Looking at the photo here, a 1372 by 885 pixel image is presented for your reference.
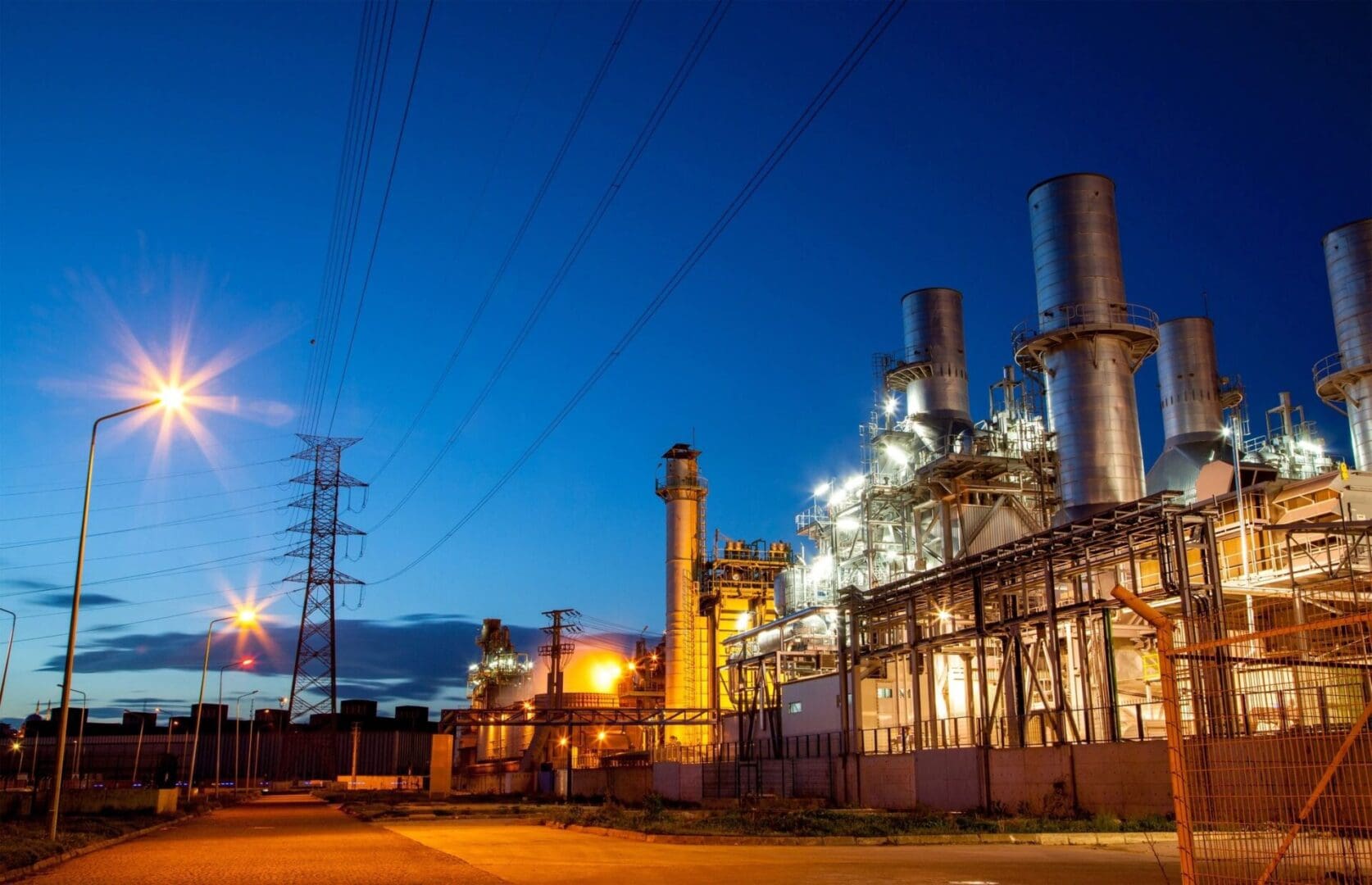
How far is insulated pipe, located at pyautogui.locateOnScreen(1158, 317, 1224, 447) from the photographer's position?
56812 millimetres

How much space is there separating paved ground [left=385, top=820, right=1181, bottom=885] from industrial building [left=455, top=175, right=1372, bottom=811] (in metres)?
3.02

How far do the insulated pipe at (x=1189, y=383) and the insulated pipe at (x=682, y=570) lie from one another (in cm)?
3100

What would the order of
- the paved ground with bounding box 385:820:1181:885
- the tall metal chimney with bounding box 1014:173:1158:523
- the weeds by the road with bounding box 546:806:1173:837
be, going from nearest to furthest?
the paved ground with bounding box 385:820:1181:885 < the weeds by the road with bounding box 546:806:1173:837 < the tall metal chimney with bounding box 1014:173:1158:523

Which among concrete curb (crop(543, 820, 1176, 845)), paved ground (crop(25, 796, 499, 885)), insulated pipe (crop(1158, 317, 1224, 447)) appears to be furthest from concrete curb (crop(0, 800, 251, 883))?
insulated pipe (crop(1158, 317, 1224, 447))

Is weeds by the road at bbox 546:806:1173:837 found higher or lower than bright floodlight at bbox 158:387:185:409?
lower

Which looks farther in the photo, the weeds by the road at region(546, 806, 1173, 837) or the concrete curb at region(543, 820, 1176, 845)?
the weeds by the road at region(546, 806, 1173, 837)

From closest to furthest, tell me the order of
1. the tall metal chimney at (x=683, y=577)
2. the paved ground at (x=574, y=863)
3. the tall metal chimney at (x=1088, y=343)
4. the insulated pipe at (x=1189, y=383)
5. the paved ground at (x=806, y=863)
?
the paved ground at (x=806, y=863), the paved ground at (x=574, y=863), the tall metal chimney at (x=1088, y=343), the insulated pipe at (x=1189, y=383), the tall metal chimney at (x=683, y=577)

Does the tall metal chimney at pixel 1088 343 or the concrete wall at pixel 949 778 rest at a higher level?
the tall metal chimney at pixel 1088 343

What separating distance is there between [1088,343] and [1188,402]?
17782mm

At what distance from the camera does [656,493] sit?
253 feet

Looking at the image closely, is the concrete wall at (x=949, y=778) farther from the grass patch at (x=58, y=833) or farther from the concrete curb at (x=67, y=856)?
the grass patch at (x=58, y=833)

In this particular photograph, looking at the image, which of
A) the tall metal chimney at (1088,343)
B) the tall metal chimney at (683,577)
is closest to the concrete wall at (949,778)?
the tall metal chimney at (1088,343)

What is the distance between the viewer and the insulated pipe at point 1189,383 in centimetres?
5681

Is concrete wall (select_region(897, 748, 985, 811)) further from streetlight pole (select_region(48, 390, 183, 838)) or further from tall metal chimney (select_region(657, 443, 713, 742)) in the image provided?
tall metal chimney (select_region(657, 443, 713, 742))
